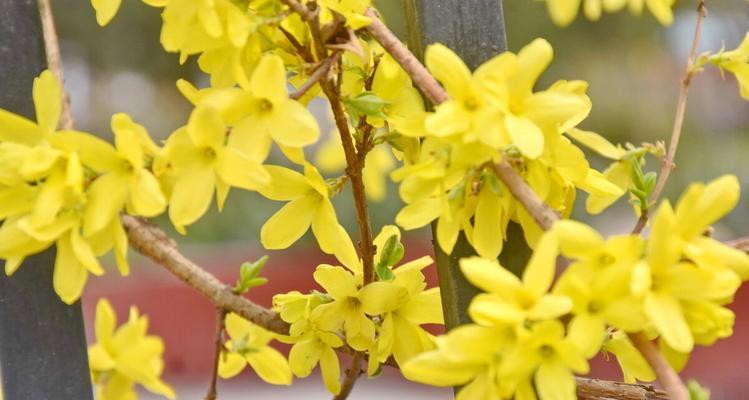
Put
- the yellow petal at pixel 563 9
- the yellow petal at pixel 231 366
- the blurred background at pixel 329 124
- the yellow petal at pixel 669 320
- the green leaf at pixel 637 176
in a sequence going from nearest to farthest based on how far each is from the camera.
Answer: the yellow petal at pixel 669 320 < the green leaf at pixel 637 176 < the yellow petal at pixel 231 366 < the yellow petal at pixel 563 9 < the blurred background at pixel 329 124

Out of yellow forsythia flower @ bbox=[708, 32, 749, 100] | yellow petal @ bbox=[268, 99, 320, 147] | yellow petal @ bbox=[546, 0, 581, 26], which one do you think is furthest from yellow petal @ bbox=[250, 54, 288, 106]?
yellow petal @ bbox=[546, 0, 581, 26]

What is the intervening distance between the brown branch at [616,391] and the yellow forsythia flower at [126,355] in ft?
0.92

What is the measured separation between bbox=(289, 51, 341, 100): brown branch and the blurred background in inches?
107

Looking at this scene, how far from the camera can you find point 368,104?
61cm

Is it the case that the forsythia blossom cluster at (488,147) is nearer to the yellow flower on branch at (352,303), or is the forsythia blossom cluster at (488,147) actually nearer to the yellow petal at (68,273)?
the yellow flower on branch at (352,303)

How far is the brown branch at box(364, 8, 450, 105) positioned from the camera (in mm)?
569

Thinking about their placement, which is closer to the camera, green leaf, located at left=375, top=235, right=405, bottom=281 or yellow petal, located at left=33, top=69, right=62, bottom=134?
yellow petal, located at left=33, top=69, right=62, bottom=134

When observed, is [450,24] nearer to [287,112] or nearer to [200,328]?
[287,112]

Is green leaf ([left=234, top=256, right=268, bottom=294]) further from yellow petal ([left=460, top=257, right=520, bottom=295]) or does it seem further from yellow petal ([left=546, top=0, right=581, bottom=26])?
yellow petal ([left=546, top=0, right=581, bottom=26])

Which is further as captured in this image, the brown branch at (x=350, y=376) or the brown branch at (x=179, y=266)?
the brown branch at (x=350, y=376)

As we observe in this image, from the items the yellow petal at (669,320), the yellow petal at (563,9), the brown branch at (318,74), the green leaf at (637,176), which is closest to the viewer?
the yellow petal at (669,320)

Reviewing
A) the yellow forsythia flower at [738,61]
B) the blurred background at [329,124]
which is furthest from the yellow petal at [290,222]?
the blurred background at [329,124]

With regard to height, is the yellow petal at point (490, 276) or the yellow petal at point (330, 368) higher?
the yellow petal at point (490, 276)

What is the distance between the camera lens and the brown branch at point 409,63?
1.87ft
